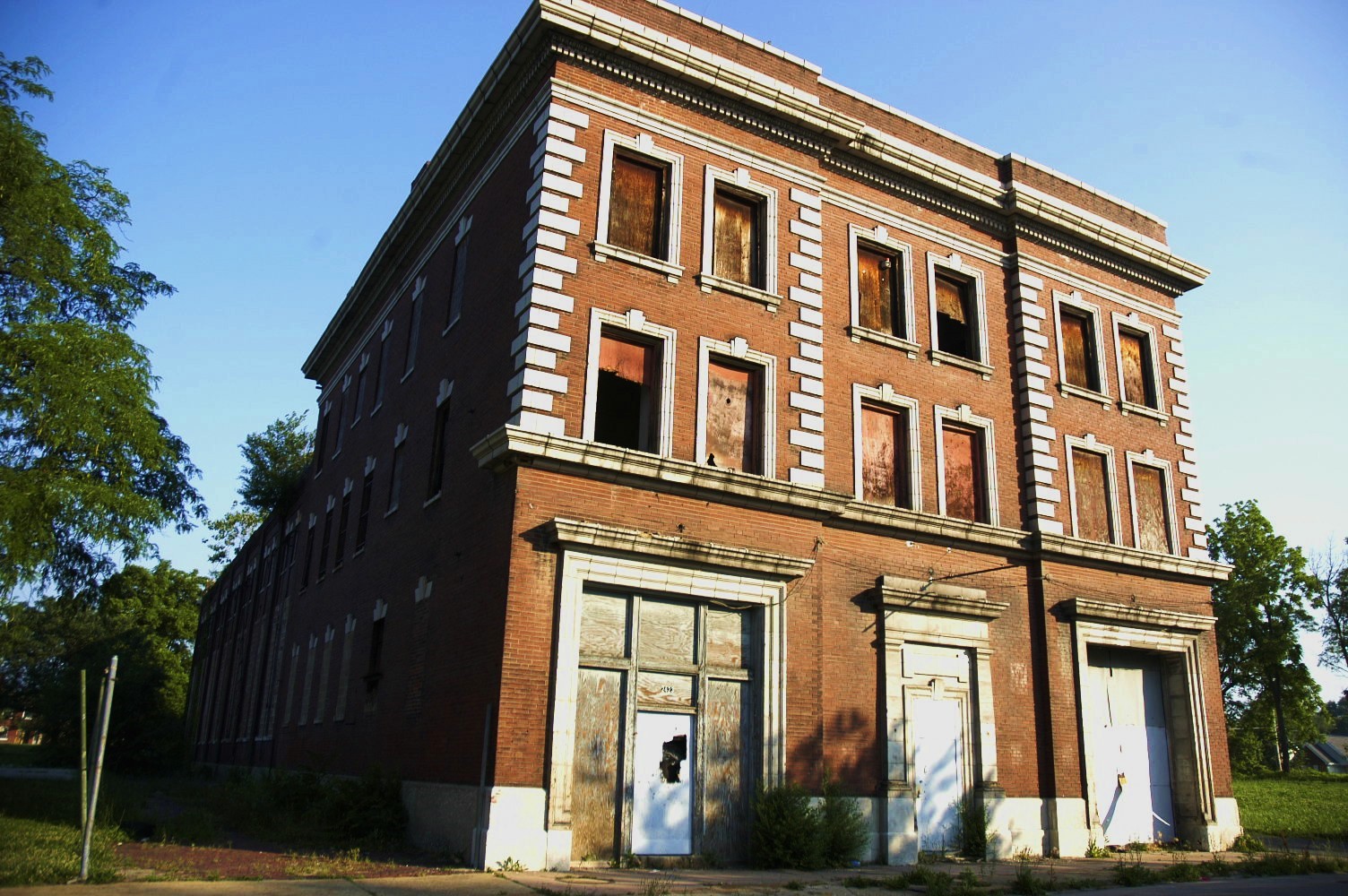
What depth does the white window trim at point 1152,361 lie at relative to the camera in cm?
2388

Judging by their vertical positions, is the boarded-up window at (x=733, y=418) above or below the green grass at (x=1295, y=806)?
above

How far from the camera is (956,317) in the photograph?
882 inches

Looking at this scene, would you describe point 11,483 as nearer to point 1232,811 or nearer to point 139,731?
point 1232,811

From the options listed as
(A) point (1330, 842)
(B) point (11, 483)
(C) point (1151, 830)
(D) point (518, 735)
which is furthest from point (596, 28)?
(A) point (1330, 842)

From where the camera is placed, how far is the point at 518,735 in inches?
561

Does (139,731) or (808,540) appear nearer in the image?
(808,540)

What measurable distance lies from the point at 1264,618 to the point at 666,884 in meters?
50.9

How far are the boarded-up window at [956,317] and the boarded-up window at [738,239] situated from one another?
16.6 feet

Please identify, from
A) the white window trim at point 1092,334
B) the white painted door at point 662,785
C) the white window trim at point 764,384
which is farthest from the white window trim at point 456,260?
the white window trim at point 1092,334

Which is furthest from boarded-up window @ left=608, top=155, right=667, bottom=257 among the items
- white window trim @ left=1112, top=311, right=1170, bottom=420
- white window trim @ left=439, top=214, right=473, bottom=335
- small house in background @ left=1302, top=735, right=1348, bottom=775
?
small house in background @ left=1302, top=735, right=1348, bottom=775

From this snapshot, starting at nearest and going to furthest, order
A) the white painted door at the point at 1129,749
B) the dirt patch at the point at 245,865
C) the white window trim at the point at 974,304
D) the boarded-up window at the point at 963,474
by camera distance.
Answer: the dirt patch at the point at 245,865
the white painted door at the point at 1129,749
the boarded-up window at the point at 963,474
the white window trim at the point at 974,304

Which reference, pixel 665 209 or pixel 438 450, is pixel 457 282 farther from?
pixel 665 209

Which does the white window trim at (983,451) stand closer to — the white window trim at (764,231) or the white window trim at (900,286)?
the white window trim at (900,286)

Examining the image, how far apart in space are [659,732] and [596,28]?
12114 millimetres
